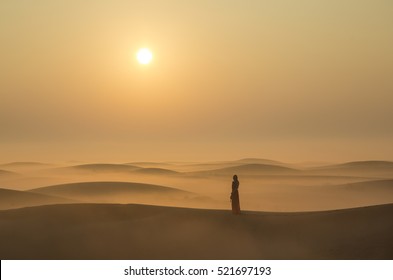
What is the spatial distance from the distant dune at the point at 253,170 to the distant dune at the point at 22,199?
3676 cm

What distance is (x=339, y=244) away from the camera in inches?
587

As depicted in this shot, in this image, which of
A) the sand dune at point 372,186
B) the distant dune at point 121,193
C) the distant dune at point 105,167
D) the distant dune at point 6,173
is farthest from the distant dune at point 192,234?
the distant dune at point 6,173

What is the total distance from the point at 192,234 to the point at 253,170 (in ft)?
206

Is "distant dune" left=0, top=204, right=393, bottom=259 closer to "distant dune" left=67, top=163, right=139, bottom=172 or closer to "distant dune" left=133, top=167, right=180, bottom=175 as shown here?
"distant dune" left=133, top=167, right=180, bottom=175

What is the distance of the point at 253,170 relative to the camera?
258ft

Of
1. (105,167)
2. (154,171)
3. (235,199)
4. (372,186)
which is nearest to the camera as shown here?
(235,199)

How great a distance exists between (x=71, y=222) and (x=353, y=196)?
37369mm

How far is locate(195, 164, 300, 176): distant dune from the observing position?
249ft

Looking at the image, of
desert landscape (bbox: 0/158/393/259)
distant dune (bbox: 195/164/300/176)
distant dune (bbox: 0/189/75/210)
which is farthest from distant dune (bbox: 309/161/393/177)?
desert landscape (bbox: 0/158/393/259)

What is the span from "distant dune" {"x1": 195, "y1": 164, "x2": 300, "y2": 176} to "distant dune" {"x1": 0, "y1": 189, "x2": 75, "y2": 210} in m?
36.8

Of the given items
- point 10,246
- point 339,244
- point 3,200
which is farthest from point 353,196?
point 10,246

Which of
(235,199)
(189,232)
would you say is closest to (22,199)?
(235,199)

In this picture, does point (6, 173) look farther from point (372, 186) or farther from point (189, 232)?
point (189, 232)

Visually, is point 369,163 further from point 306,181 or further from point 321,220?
point 321,220
